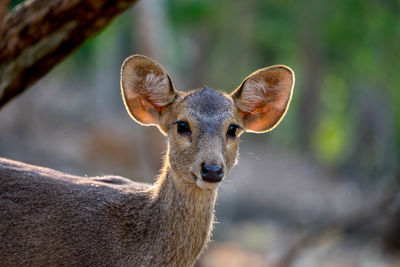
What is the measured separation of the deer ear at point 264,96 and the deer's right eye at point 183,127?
637 millimetres

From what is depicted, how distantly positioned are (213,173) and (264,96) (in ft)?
4.31

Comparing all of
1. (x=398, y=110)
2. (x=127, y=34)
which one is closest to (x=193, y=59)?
(x=127, y=34)

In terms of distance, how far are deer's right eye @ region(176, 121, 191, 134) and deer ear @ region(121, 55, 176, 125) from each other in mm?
374

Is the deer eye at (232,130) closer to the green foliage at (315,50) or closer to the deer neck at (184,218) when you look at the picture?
the deer neck at (184,218)

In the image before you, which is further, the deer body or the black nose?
the deer body

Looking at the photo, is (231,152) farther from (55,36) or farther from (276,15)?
(276,15)

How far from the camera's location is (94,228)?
6.15 metres

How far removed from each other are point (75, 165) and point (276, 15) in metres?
12.6

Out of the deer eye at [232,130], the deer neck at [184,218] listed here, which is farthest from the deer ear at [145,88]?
the deer neck at [184,218]

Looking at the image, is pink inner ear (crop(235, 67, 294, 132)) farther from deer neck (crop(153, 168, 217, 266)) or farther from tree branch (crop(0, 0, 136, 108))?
tree branch (crop(0, 0, 136, 108))

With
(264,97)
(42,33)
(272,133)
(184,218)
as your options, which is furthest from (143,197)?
(272,133)

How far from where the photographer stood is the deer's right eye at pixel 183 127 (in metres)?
6.36

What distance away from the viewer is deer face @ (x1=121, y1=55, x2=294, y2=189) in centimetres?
612

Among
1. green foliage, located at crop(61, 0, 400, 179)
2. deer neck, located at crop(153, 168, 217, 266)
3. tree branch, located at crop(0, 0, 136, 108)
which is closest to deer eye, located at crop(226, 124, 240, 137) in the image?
deer neck, located at crop(153, 168, 217, 266)
